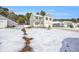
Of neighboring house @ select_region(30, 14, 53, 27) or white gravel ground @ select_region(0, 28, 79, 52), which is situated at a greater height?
neighboring house @ select_region(30, 14, 53, 27)

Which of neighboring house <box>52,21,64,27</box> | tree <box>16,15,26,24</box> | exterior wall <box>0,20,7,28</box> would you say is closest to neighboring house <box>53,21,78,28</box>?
neighboring house <box>52,21,64,27</box>

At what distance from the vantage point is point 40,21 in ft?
5.07

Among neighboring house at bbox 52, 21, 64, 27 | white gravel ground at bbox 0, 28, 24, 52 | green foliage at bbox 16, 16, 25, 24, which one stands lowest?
white gravel ground at bbox 0, 28, 24, 52

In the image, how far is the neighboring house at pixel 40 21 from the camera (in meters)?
1.53

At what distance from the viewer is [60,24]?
1541 mm

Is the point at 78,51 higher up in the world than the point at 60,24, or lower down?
lower down

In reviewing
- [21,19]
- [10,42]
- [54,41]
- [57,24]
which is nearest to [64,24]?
[57,24]

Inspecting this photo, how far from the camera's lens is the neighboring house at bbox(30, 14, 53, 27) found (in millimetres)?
1532

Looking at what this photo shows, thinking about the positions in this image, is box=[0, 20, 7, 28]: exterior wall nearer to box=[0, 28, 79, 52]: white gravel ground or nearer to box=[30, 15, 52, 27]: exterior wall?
box=[0, 28, 79, 52]: white gravel ground

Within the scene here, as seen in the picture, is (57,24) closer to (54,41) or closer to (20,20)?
(54,41)

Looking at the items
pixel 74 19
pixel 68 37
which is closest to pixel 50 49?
pixel 68 37

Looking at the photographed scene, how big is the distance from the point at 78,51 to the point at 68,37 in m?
0.17
